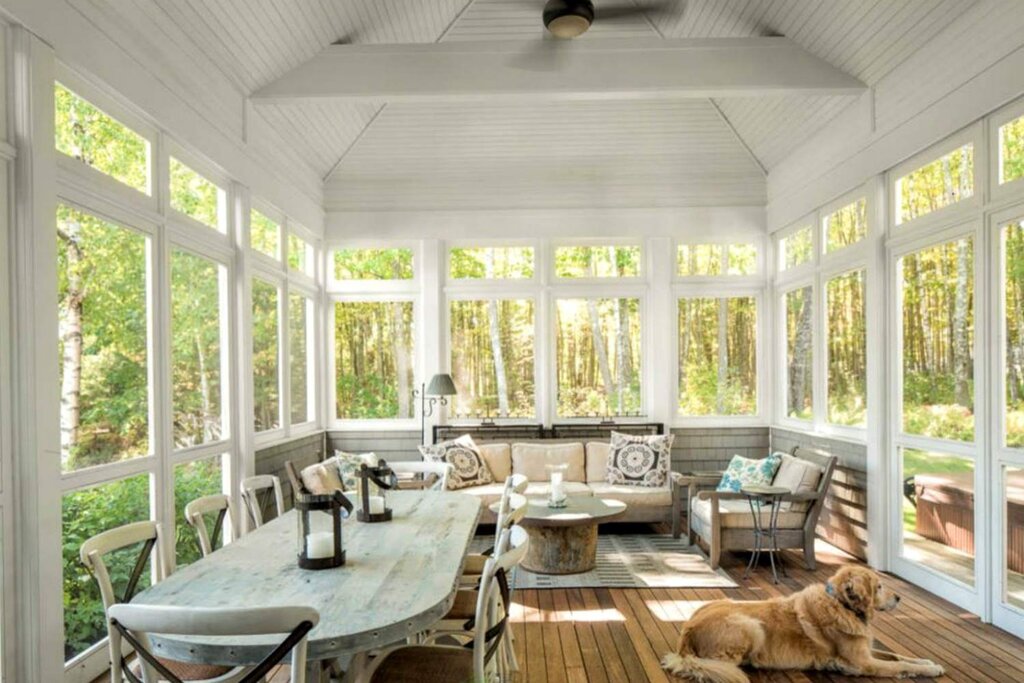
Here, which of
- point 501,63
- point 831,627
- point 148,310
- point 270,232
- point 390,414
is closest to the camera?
point 831,627

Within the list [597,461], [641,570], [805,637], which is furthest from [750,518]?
[805,637]

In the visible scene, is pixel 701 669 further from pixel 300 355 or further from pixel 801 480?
pixel 300 355

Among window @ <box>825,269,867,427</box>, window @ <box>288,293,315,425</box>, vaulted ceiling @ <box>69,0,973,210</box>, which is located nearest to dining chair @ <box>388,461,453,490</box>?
window @ <box>288,293,315,425</box>

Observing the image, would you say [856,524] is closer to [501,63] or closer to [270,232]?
[501,63]

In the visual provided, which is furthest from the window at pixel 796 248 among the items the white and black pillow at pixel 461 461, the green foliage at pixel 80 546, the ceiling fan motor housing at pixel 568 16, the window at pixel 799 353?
the green foliage at pixel 80 546

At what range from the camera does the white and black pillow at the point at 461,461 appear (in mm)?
6613

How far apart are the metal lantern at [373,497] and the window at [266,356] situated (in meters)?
2.40

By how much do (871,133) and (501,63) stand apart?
110 inches

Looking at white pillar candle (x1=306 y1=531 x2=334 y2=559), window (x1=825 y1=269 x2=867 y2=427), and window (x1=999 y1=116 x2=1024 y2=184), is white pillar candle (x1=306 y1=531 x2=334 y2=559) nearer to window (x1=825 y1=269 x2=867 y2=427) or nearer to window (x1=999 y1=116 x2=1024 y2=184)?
window (x1=999 y1=116 x2=1024 y2=184)

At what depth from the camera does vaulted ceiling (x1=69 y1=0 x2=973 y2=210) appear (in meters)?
4.60

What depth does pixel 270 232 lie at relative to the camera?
6.07m

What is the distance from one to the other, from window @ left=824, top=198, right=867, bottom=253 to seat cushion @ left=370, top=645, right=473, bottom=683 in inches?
184

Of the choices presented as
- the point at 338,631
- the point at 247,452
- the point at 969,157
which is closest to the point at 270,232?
the point at 247,452

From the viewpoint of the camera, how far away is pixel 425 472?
5.39 meters
